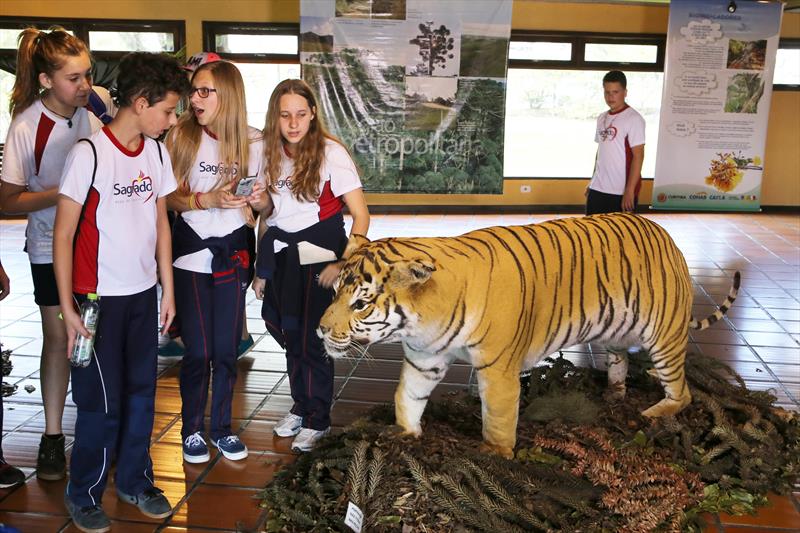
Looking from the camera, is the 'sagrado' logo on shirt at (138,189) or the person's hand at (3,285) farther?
the person's hand at (3,285)

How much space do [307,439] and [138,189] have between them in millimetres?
1338

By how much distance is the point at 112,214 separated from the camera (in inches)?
101

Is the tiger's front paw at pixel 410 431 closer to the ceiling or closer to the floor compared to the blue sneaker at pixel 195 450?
closer to the ceiling

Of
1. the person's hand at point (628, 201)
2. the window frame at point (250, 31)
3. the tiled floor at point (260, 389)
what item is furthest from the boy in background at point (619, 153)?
the window frame at point (250, 31)

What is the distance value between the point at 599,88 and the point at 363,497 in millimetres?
8587

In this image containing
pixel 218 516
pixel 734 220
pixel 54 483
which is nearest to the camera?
pixel 218 516

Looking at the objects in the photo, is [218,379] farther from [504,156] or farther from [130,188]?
[504,156]

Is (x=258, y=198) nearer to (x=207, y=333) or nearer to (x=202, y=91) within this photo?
(x=202, y=91)

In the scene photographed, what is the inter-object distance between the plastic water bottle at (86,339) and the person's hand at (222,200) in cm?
58

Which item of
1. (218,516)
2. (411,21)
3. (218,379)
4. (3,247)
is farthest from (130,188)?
(411,21)

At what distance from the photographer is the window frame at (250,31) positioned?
9.66 m

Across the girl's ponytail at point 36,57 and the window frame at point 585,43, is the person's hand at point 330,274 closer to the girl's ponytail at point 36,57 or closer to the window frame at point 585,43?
the girl's ponytail at point 36,57

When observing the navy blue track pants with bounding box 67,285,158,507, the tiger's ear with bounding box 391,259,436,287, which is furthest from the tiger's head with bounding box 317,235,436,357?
the navy blue track pants with bounding box 67,285,158,507

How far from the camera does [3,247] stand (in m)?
7.61
